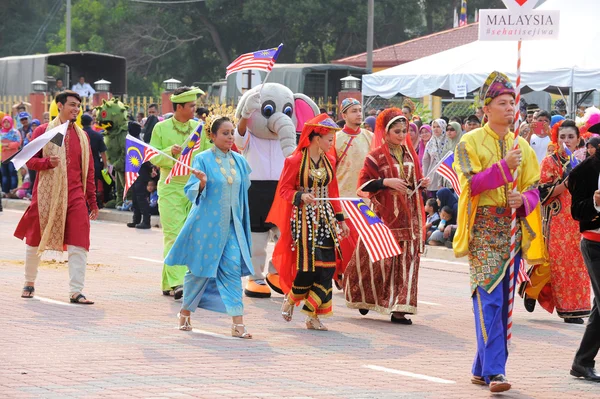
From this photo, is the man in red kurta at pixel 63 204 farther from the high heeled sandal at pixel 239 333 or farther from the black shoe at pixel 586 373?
the black shoe at pixel 586 373

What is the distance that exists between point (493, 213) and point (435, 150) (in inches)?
426

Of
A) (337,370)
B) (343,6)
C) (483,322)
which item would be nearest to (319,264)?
(337,370)

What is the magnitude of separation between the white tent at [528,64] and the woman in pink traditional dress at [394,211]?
883 cm

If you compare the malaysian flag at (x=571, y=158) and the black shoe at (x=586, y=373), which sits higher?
the malaysian flag at (x=571, y=158)

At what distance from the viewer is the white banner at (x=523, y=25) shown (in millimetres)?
7992

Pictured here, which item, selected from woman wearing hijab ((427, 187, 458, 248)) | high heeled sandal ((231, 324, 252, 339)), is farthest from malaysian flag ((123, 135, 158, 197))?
woman wearing hijab ((427, 187, 458, 248))

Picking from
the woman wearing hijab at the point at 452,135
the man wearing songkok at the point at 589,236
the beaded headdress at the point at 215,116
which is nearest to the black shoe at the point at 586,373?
the man wearing songkok at the point at 589,236

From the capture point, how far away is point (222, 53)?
2215 inches

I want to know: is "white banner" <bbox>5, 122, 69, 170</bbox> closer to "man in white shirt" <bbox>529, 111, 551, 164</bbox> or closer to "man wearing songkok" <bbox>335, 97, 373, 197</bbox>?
"man wearing songkok" <bbox>335, 97, 373, 197</bbox>

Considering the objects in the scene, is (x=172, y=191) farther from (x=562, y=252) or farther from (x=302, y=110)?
(x=562, y=252)

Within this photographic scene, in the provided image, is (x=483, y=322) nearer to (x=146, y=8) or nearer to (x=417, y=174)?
(x=417, y=174)

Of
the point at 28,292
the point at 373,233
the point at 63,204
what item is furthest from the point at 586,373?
the point at 28,292

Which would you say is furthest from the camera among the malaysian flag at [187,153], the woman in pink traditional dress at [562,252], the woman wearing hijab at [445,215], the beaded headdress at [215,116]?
the woman wearing hijab at [445,215]

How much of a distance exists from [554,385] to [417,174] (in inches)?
133
